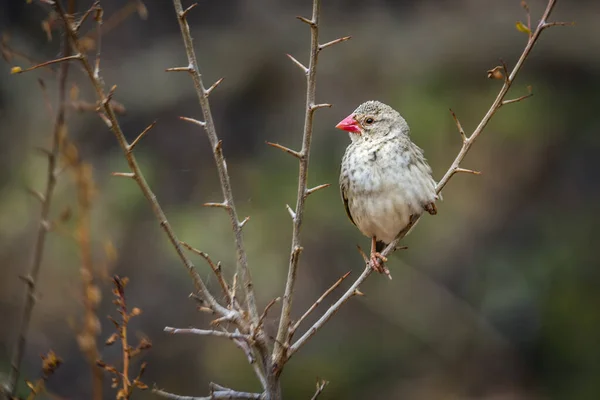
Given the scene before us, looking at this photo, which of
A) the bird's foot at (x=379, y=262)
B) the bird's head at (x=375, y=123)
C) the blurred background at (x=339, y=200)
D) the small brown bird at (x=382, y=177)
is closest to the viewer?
the bird's foot at (x=379, y=262)

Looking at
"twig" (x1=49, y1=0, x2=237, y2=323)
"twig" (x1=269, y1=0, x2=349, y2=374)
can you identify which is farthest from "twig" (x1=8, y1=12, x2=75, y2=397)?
"twig" (x1=269, y1=0, x2=349, y2=374)

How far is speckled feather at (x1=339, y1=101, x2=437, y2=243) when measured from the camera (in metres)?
3.27

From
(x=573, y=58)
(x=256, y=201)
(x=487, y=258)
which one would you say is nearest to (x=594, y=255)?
(x=487, y=258)

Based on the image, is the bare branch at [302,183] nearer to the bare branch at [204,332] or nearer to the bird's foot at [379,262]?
the bare branch at [204,332]

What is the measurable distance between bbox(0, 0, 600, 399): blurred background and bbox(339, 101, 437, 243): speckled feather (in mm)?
2227

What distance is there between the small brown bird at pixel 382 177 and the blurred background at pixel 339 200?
2.23 meters

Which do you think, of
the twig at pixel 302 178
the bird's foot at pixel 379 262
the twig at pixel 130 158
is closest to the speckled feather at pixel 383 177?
the bird's foot at pixel 379 262

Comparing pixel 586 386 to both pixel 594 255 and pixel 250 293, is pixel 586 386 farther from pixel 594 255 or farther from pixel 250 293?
pixel 250 293

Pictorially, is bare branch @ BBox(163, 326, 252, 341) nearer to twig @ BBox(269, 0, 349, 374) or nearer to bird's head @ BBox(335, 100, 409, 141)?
twig @ BBox(269, 0, 349, 374)

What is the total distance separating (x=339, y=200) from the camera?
662 centimetres

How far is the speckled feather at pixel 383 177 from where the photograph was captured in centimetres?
327

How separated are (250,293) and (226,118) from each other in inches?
220

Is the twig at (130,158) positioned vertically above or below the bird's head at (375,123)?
above

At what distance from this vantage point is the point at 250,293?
2.17 metres
